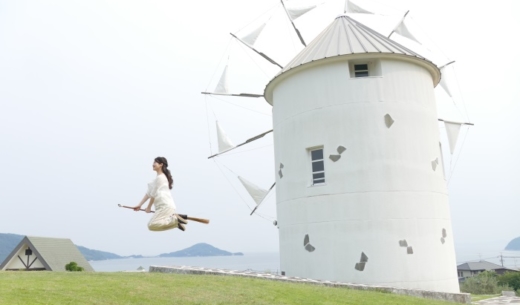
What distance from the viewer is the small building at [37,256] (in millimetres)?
30859

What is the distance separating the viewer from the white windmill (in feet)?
49.4

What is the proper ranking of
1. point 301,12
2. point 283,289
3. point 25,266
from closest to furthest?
point 283,289
point 301,12
point 25,266

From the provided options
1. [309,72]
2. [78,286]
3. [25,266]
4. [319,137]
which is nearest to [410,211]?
[319,137]

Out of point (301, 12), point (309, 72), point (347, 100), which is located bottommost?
point (347, 100)

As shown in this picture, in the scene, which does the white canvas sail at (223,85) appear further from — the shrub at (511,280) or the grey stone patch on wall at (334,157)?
the shrub at (511,280)

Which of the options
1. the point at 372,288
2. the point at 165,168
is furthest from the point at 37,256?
the point at 165,168

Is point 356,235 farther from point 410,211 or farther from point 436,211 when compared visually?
point 436,211

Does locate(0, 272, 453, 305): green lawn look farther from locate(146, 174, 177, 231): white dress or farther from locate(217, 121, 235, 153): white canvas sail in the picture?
locate(217, 121, 235, 153): white canvas sail

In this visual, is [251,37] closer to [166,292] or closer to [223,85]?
[223,85]

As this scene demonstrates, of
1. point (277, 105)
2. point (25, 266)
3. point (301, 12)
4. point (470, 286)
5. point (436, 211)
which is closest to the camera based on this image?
point (436, 211)

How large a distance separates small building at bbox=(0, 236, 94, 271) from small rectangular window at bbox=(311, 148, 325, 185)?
22575mm

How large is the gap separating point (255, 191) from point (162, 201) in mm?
14071

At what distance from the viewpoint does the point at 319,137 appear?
53.0 ft

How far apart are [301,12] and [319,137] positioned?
8143mm
